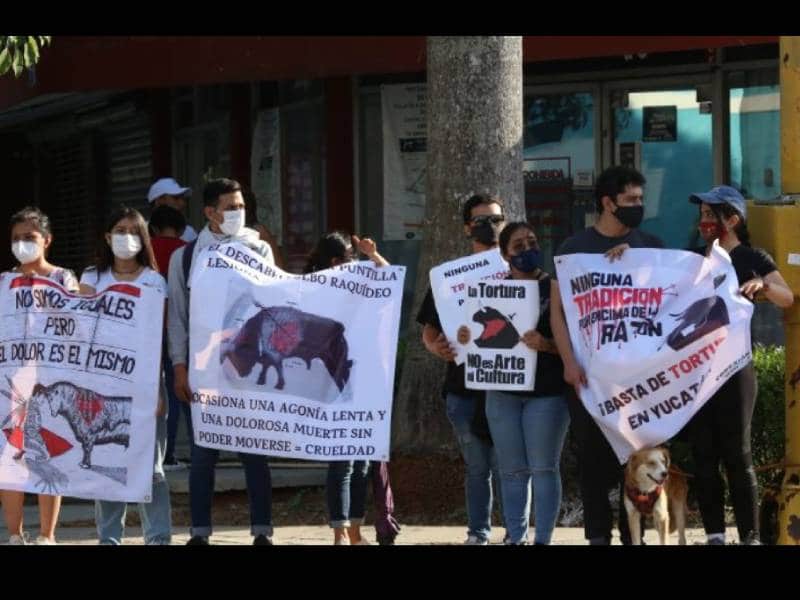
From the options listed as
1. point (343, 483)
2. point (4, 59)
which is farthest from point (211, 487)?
point (4, 59)

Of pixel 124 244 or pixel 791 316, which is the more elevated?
pixel 124 244

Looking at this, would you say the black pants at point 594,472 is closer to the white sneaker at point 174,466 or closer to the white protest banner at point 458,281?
the white protest banner at point 458,281

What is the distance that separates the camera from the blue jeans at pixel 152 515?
329 inches

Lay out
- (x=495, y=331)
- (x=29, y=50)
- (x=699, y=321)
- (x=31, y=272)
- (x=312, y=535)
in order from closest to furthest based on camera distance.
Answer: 1. (x=699, y=321)
2. (x=495, y=331)
3. (x=31, y=272)
4. (x=312, y=535)
5. (x=29, y=50)

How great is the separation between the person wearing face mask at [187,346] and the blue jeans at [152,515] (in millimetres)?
162

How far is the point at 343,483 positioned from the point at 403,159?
6835mm

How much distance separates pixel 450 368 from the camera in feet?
28.4

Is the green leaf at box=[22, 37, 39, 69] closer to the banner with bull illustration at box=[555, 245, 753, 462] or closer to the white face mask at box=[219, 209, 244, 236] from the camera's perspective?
the white face mask at box=[219, 209, 244, 236]

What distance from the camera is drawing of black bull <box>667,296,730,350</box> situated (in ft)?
25.4

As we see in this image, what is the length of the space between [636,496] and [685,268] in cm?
105

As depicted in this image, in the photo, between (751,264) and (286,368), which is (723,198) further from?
(286,368)

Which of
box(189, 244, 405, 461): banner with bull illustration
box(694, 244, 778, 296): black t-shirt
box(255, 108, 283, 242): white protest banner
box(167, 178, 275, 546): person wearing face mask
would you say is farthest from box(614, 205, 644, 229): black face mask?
box(255, 108, 283, 242): white protest banner
